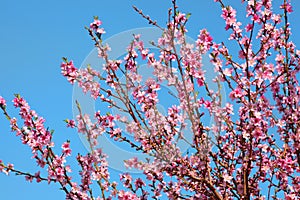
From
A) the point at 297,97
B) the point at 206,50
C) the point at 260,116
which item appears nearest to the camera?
the point at 260,116

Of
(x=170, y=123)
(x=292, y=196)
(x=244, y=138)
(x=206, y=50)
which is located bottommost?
(x=292, y=196)

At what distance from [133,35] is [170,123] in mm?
1210

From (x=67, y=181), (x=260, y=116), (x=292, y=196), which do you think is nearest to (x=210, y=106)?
(x=260, y=116)

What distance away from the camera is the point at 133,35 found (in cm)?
535

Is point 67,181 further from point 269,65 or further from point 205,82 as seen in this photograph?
point 269,65

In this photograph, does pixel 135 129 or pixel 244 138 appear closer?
pixel 244 138

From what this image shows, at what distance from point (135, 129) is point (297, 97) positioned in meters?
2.02

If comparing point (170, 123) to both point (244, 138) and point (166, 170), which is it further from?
point (244, 138)

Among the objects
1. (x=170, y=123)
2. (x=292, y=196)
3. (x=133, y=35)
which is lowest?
(x=292, y=196)

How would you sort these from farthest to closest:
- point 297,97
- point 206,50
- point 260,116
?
point 297,97 → point 206,50 → point 260,116

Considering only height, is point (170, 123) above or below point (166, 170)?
above

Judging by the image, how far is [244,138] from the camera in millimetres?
4707

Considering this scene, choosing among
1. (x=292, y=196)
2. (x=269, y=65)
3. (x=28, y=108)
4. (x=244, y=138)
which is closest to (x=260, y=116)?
(x=244, y=138)

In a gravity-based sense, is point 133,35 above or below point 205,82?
above
